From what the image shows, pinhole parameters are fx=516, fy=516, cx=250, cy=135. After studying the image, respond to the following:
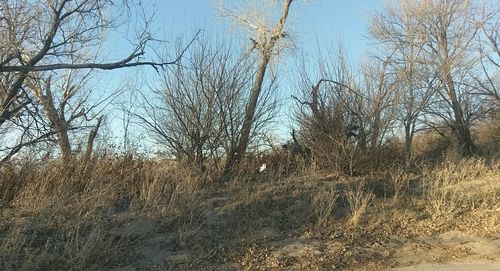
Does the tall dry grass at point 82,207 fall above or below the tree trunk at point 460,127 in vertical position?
below

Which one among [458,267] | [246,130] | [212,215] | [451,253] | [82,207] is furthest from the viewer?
[246,130]

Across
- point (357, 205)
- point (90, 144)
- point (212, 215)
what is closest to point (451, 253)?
point (357, 205)

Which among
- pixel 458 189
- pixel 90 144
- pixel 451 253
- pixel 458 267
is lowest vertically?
pixel 458 267

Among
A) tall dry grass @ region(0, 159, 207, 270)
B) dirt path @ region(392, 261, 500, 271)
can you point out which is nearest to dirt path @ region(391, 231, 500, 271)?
dirt path @ region(392, 261, 500, 271)

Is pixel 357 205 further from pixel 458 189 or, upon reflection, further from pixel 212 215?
pixel 458 189

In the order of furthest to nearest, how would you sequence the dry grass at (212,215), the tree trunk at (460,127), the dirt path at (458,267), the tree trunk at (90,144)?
the tree trunk at (460,127) → the tree trunk at (90,144) → the dry grass at (212,215) → the dirt path at (458,267)

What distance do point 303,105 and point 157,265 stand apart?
A: 7664 millimetres

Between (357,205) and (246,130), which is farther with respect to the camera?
(246,130)

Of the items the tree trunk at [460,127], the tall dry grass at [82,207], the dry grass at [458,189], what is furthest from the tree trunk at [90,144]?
the tree trunk at [460,127]

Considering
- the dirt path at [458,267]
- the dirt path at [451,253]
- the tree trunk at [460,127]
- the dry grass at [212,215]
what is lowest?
the dirt path at [458,267]

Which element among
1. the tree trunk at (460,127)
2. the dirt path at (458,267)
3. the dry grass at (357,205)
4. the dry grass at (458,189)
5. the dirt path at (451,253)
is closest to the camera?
the dirt path at (458,267)

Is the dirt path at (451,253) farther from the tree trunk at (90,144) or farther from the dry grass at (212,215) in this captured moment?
the tree trunk at (90,144)

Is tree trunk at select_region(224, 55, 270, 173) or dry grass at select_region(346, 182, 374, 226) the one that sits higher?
A: tree trunk at select_region(224, 55, 270, 173)

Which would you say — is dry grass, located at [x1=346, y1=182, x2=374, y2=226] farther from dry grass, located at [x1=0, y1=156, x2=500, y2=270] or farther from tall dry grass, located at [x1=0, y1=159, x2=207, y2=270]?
tall dry grass, located at [x1=0, y1=159, x2=207, y2=270]
